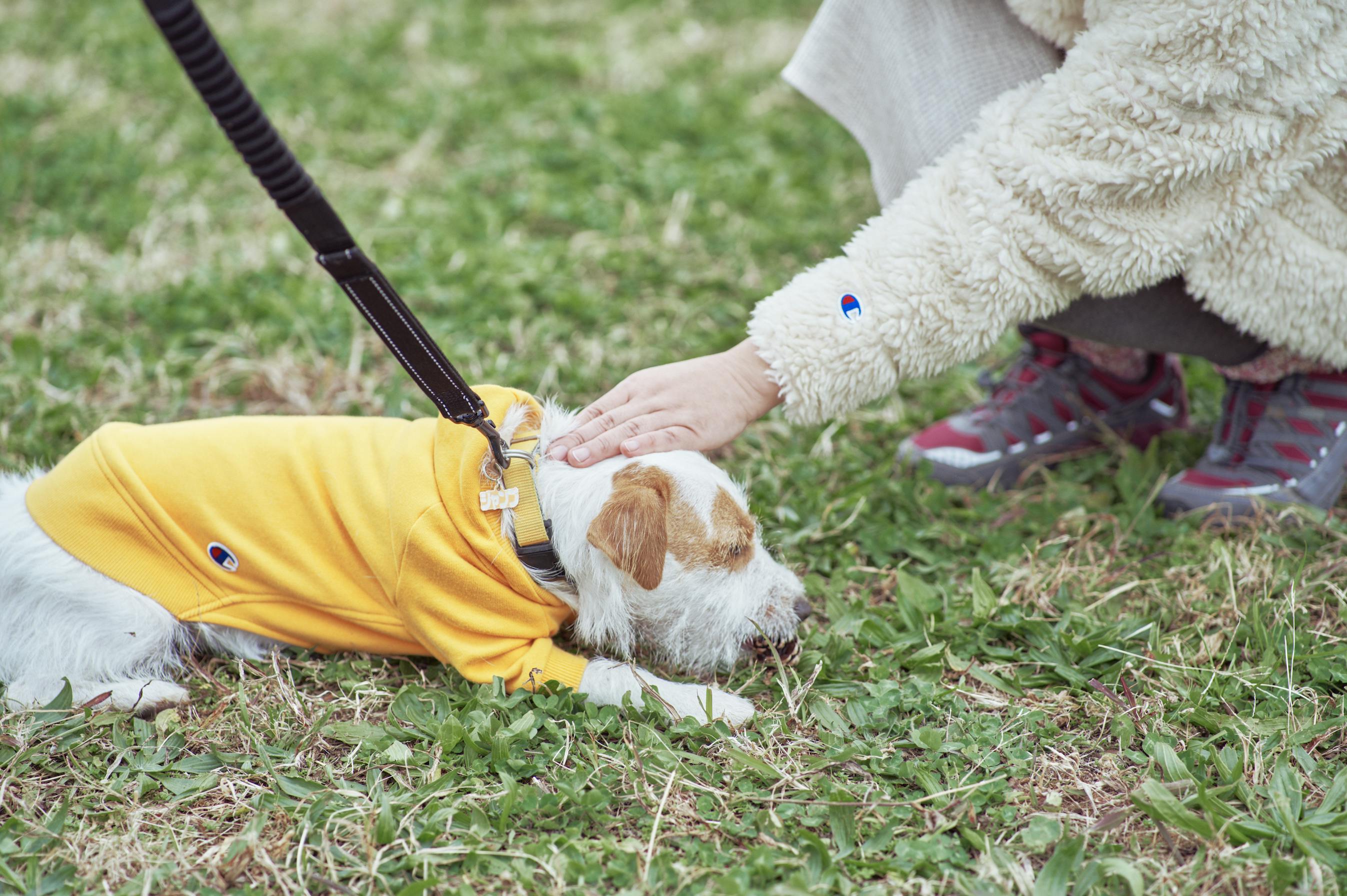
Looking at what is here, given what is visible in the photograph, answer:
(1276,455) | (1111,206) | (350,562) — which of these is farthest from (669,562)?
(1276,455)

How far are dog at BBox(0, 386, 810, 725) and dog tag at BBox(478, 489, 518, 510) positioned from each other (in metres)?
0.01

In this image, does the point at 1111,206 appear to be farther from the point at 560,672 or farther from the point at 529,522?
the point at 560,672

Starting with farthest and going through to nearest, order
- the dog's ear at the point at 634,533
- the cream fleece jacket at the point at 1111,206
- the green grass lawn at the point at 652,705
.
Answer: the cream fleece jacket at the point at 1111,206 → the dog's ear at the point at 634,533 → the green grass lawn at the point at 652,705

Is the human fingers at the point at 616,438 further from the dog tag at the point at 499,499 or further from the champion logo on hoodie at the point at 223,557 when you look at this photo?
the champion logo on hoodie at the point at 223,557

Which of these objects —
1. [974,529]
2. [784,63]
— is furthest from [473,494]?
[784,63]

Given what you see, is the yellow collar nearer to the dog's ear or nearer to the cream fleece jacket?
the dog's ear

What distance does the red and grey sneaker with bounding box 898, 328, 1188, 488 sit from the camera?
3.30 metres

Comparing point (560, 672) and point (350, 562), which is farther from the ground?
point (350, 562)

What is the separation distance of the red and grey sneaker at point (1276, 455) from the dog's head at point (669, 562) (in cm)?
139

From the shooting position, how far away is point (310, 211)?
1785mm

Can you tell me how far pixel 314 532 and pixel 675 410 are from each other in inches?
35.0

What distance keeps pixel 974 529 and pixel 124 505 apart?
230 centimetres

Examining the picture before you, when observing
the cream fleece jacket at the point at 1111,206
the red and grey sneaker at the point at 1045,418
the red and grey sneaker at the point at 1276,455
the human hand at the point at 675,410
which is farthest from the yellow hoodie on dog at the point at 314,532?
the red and grey sneaker at the point at 1276,455

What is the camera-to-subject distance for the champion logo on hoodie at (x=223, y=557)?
2.33 m
